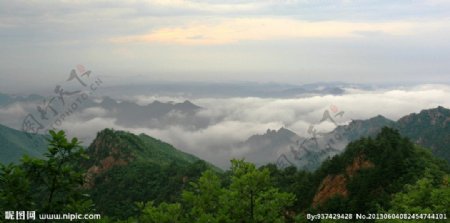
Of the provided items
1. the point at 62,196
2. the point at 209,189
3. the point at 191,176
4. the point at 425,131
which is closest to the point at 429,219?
the point at 209,189

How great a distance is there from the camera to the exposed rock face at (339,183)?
69381 millimetres

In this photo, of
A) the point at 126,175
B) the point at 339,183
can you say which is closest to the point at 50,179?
the point at 339,183

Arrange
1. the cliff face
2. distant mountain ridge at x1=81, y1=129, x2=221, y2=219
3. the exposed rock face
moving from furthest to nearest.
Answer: the cliff face < distant mountain ridge at x1=81, y1=129, x2=221, y2=219 < the exposed rock face

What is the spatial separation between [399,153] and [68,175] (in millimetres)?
55762

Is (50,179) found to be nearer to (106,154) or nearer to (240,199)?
(240,199)

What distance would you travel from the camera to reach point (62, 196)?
65.2ft

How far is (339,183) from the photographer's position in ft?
234

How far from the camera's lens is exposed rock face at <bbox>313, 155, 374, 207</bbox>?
6938 centimetres

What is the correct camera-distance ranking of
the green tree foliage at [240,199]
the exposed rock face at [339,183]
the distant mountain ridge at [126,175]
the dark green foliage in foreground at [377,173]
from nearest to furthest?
the green tree foliage at [240,199], the dark green foliage in foreground at [377,173], the exposed rock face at [339,183], the distant mountain ridge at [126,175]

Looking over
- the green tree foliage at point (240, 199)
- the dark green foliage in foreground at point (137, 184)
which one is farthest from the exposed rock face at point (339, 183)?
the green tree foliage at point (240, 199)

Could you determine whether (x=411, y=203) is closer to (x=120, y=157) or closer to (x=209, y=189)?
(x=209, y=189)

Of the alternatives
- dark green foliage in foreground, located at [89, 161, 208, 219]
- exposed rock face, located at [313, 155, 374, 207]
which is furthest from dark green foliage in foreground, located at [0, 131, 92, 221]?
dark green foliage in foreground, located at [89, 161, 208, 219]

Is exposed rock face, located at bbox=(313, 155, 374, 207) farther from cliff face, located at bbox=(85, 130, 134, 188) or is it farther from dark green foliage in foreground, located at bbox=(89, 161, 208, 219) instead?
cliff face, located at bbox=(85, 130, 134, 188)

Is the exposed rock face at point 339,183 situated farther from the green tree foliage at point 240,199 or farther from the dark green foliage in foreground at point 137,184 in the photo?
the green tree foliage at point 240,199
